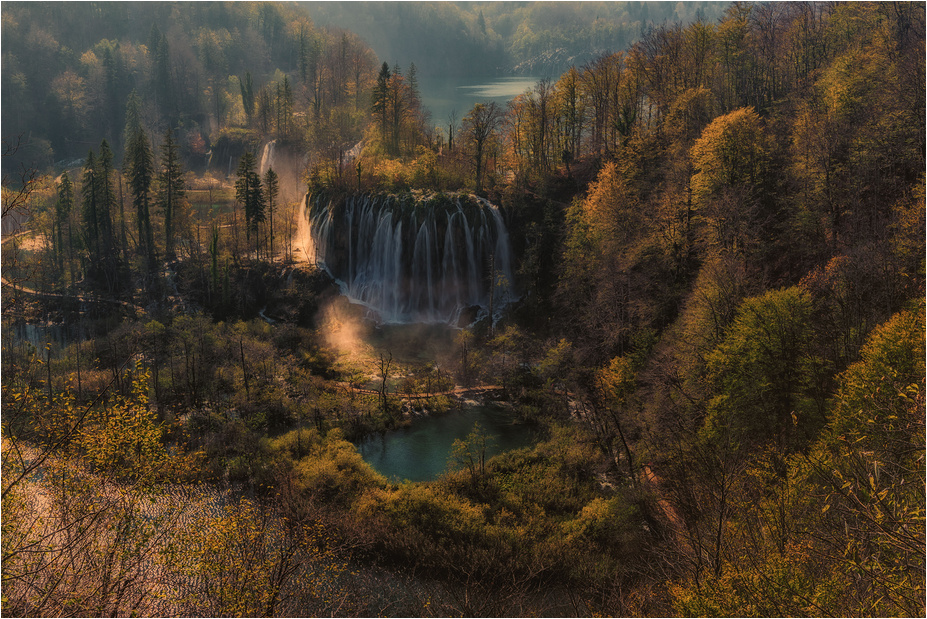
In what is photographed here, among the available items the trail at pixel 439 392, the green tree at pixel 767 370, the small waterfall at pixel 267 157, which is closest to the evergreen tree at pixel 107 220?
the small waterfall at pixel 267 157

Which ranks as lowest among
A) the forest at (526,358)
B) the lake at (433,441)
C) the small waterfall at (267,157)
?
the lake at (433,441)

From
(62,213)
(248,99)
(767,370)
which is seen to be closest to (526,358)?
(767,370)

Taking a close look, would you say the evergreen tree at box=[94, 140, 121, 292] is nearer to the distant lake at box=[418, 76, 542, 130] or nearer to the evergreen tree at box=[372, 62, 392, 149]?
the evergreen tree at box=[372, 62, 392, 149]

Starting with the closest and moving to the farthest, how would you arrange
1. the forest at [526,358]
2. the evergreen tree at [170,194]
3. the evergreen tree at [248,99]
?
the forest at [526,358] → the evergreen tree at [170,194] → the evergreen tree at [248,99]

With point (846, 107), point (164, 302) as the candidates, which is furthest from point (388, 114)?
point (846, 107)

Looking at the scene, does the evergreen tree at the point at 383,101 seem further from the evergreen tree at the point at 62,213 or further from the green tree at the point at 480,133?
the evergreen tree at the point at 62,213

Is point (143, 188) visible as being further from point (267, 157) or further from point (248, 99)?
point (248, 99)

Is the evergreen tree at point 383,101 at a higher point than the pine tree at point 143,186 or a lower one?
higher
